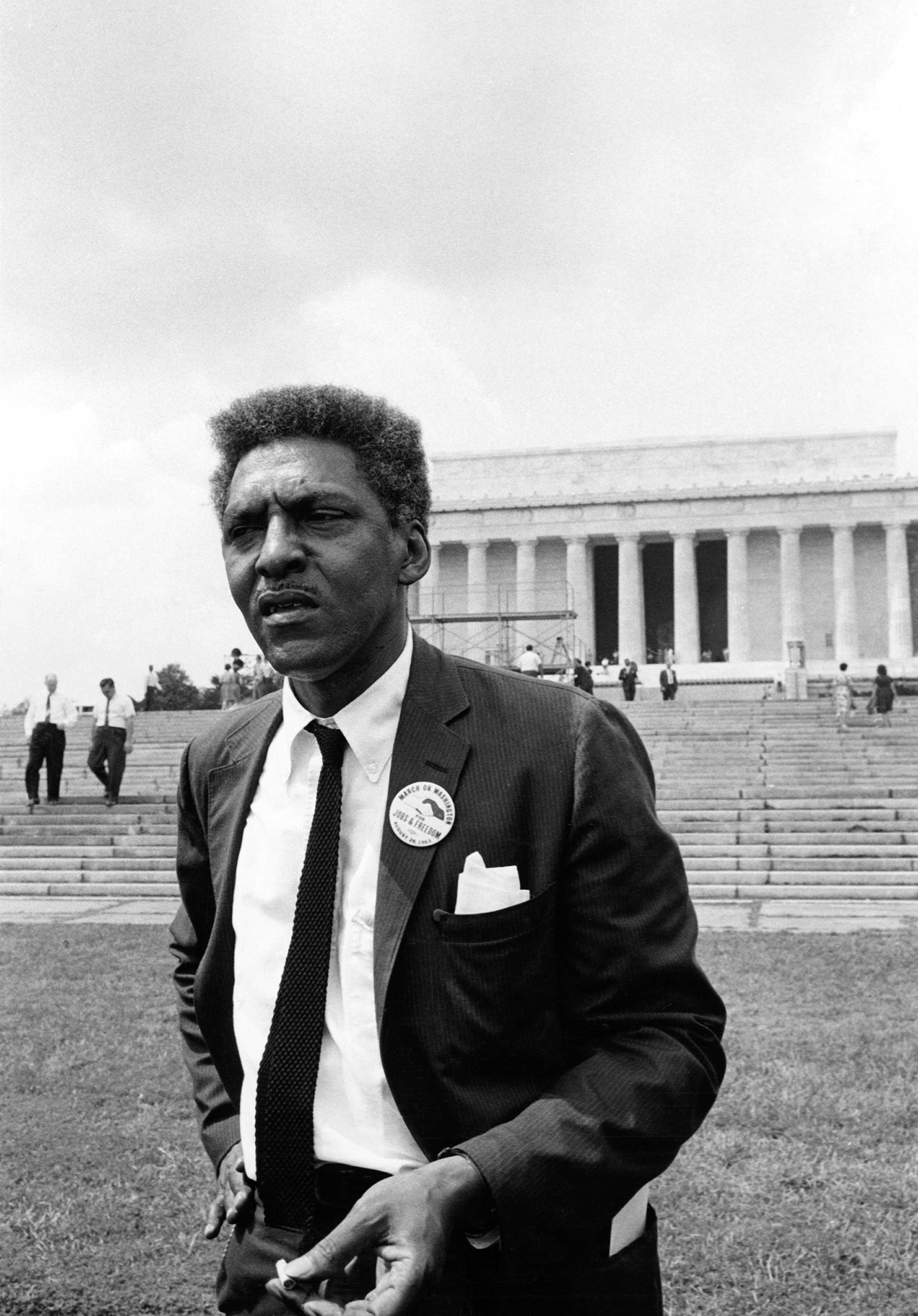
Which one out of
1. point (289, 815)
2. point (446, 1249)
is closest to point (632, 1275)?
point (446, 1249)

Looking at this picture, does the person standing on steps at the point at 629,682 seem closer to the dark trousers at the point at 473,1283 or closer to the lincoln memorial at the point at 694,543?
the lincoln memorial at the point at 694,543

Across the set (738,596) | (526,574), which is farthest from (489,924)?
(526,574)

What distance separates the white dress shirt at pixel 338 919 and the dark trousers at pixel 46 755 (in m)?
15.2

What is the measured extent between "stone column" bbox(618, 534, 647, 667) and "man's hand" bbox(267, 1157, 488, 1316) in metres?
55.4

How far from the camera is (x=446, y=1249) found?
1.74 meters

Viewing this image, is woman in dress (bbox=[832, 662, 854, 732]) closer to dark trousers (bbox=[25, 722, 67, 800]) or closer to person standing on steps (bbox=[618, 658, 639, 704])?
person standing on steps (bbox=[618, 658, 639, 704])

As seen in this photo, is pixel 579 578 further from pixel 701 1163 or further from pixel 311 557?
pixel 311 557

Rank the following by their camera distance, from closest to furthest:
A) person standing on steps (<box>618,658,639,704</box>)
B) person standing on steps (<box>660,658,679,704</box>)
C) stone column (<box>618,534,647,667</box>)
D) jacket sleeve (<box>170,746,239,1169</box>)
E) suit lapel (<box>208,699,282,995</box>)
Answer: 1. suit lapel (<box>208,699,282,995</box>)
2. jacket sleeve (<box>170,746,239,1169</box>)
3. person standing on steps (<box>618,658,639,704</box>)
4. person standing on steps (<box>660,658,679,704</box>)
5. stone column (<box>618,534,647,667</box>)

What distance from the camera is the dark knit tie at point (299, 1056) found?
195 centimetres

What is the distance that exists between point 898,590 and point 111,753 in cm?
4552

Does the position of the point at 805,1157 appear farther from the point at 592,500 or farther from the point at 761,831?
the point at 592,500

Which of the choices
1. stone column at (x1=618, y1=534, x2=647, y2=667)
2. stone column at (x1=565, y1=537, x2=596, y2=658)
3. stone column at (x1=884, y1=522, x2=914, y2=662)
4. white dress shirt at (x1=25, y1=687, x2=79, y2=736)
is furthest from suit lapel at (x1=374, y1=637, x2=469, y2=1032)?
stone column at (x1=884, y1=522, x2=914, y2=662)

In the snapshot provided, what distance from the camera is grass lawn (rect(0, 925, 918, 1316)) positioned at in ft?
13.2

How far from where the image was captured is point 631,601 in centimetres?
5741
